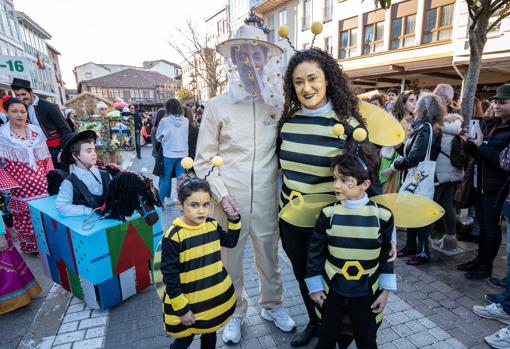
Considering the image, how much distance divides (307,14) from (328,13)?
80.2 inches

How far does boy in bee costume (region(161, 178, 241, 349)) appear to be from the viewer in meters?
1.64

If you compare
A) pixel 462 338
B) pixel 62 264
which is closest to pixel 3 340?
pixel 62 264

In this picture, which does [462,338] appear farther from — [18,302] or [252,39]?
[18,302]

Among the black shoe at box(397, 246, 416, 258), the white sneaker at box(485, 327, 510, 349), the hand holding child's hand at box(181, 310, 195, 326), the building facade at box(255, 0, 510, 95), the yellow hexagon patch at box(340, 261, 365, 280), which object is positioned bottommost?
the black shoe at box(397, 246, 416, 258)

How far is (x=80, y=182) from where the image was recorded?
2576 millimetres

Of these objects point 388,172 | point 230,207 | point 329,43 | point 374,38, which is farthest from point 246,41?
point 329,43

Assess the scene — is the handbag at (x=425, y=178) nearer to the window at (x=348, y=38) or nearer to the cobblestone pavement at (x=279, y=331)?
the cobblestone pavement at (x=279, y=331)

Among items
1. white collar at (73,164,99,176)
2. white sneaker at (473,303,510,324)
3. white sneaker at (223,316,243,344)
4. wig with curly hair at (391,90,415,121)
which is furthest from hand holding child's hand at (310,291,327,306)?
wig with curly hair at (391,90,415,121)

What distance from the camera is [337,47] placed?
53.7ft

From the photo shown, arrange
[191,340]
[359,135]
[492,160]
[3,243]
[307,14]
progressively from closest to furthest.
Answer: [359,135]
[191,340]
[3,243]
[492,160]
[307,14]

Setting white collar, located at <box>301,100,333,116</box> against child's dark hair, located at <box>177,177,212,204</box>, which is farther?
white collar, located at <box>301,100,333,116</box>

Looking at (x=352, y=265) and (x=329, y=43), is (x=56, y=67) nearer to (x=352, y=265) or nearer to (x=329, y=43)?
(x=329, y=43)

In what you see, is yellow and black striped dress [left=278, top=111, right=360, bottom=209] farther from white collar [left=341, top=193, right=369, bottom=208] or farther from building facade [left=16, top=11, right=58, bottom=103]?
building facade [left=16, top=11, right=58, bottom=103]

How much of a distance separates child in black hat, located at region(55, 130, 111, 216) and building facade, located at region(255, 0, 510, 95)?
9.15 meters
